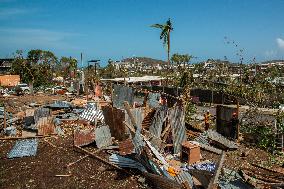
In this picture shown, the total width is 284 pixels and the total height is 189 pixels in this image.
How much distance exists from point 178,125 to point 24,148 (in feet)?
23.5

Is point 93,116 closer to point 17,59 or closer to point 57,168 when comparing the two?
point 57,168

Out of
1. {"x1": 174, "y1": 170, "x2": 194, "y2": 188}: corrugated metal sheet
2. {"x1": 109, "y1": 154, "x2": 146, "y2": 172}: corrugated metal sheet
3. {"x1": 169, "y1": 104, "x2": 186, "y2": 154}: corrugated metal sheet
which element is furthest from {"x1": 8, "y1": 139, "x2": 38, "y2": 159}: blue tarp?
{"x1": 174, "y1": 170, "x2": 194, "y2": 188}: corrugated metal sheet

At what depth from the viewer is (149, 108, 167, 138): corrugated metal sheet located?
43.9 ft

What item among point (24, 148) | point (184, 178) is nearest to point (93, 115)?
point (24, 148)

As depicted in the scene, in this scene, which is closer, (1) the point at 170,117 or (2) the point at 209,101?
(1) the point at 170,117

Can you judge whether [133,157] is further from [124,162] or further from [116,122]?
[116,122]

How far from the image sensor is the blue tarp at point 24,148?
1346cm

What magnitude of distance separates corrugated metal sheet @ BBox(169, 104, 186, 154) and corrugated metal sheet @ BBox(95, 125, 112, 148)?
311 cm

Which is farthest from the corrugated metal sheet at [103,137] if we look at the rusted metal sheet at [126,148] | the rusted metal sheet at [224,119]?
the rusted metal sheet at [224,119]

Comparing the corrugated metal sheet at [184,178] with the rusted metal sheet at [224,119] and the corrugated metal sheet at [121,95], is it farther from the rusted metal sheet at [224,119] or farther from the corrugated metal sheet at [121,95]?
the corrugated metal sheet at [121,95]

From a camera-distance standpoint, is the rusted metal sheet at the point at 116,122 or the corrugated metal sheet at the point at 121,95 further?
the corrugated metal sheet at the point at 121,95

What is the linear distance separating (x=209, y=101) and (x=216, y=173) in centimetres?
2539

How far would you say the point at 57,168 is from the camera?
466 inches

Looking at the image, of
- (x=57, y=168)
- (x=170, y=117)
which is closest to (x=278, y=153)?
(x=170, y=117)
